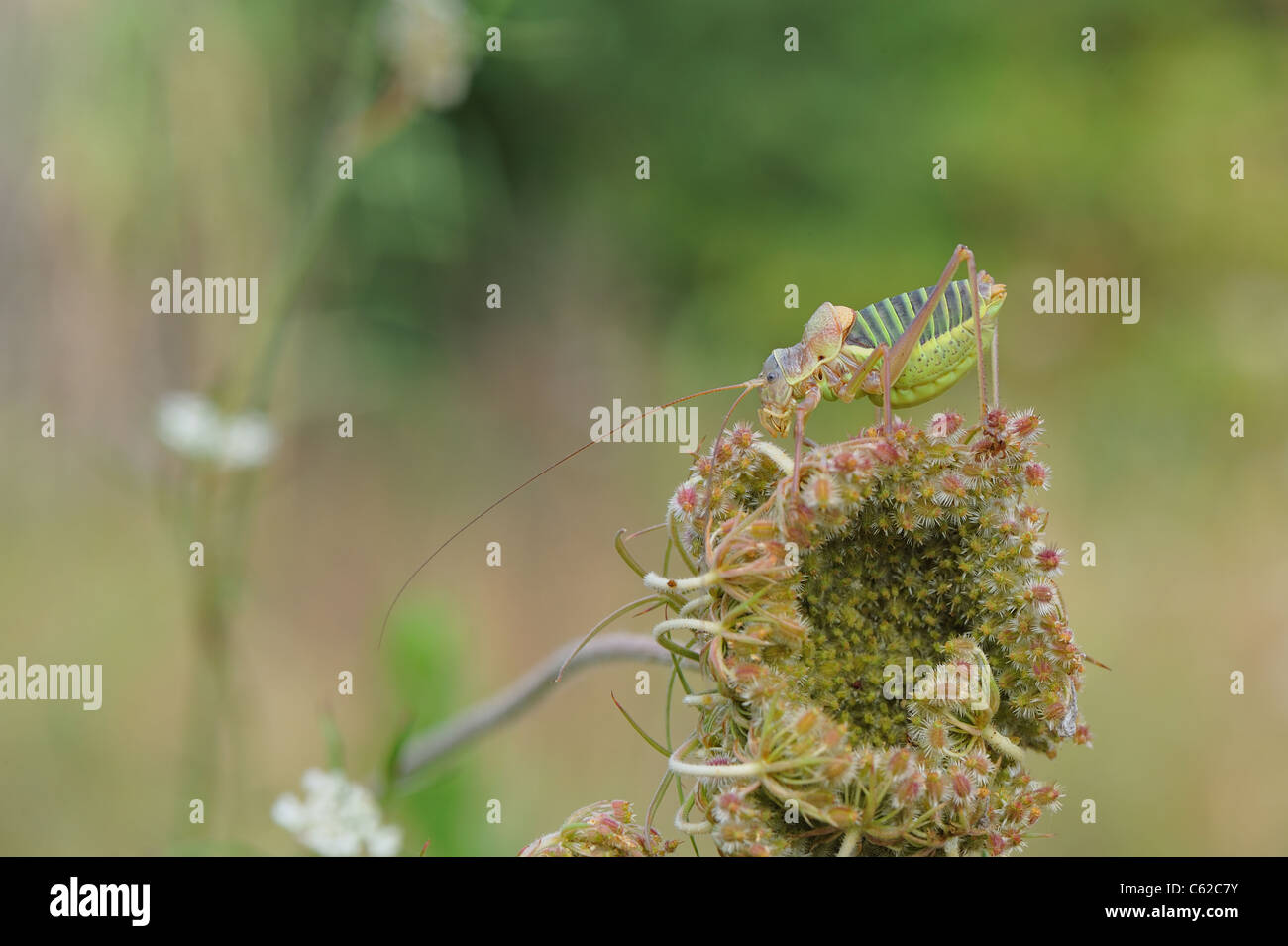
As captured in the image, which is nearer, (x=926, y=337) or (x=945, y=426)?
(x=945, y=426)

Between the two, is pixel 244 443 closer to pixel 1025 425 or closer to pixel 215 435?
pixel 215 435

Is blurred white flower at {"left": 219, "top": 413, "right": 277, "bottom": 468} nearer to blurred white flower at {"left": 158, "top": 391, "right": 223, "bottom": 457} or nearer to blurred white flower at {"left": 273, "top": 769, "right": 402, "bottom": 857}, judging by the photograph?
blurred white flower at {"left": 158, "top": 391, "right": 223, "bottom": 457}

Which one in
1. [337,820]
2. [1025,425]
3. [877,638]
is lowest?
[337,820]

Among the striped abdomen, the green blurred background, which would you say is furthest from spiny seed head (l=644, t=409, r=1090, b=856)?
the green blurred background

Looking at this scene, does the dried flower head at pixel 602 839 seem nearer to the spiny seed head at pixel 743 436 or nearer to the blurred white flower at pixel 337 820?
the spiny seed head at pixel 743 436

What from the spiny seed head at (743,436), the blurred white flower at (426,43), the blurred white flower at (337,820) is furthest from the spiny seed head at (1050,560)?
the blurred white flower at (426,43)

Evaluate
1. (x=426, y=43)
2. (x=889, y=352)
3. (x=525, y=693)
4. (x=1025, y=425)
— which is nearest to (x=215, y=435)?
(x=426, y=43)
